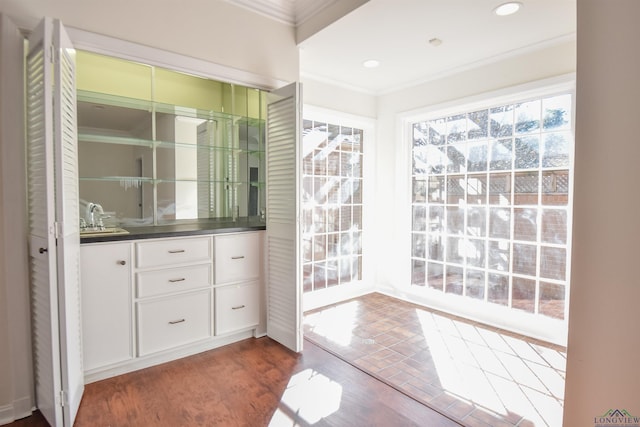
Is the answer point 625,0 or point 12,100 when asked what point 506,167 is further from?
point 12,100

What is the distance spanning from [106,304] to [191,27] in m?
1.96

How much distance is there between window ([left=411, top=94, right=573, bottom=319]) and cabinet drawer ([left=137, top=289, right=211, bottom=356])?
2.43 meters

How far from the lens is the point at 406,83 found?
154 inches

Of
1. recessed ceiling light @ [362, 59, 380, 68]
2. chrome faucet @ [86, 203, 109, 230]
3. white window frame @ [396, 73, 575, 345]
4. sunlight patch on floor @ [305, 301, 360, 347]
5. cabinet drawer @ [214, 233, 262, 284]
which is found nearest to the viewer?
chrome faucet @ [86, 203, 109, 230]

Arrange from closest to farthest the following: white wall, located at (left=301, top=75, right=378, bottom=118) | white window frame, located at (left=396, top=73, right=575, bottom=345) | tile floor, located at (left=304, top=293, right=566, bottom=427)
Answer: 1. tile floor, located at (left=304, top=293, right=566, bottom=427)
2. white window frame, located at (left=396, top=73, right=575, bottom=345)
3. white wall, located at (left=301, top=75, right=378, bottom=118)

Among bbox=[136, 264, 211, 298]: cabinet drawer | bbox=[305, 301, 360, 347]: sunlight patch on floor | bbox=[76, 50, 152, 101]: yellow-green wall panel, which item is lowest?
bbox=[305, 301, 360, 347]: sunlight patch on floor

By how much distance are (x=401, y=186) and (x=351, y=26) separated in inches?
77.6

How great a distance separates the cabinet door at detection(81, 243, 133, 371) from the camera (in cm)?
214

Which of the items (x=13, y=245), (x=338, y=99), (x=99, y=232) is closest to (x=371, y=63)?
(x=338, y=99)

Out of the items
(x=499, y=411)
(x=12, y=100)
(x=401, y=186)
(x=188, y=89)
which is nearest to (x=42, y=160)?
(x=12, y=100)

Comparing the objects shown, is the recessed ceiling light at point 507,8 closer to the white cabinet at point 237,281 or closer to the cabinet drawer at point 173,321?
the white cabinet at point 237,281

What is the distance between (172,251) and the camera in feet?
8.07

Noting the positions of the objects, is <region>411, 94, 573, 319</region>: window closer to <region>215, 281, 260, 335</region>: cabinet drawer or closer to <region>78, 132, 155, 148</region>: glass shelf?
<region>215, 281, 260, 335</region>: cabinet drawer

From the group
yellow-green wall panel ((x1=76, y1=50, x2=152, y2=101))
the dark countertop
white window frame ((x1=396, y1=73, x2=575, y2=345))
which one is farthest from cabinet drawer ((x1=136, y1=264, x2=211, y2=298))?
white window frame ((x1=396, y1=73, x2=575, y2=345))
